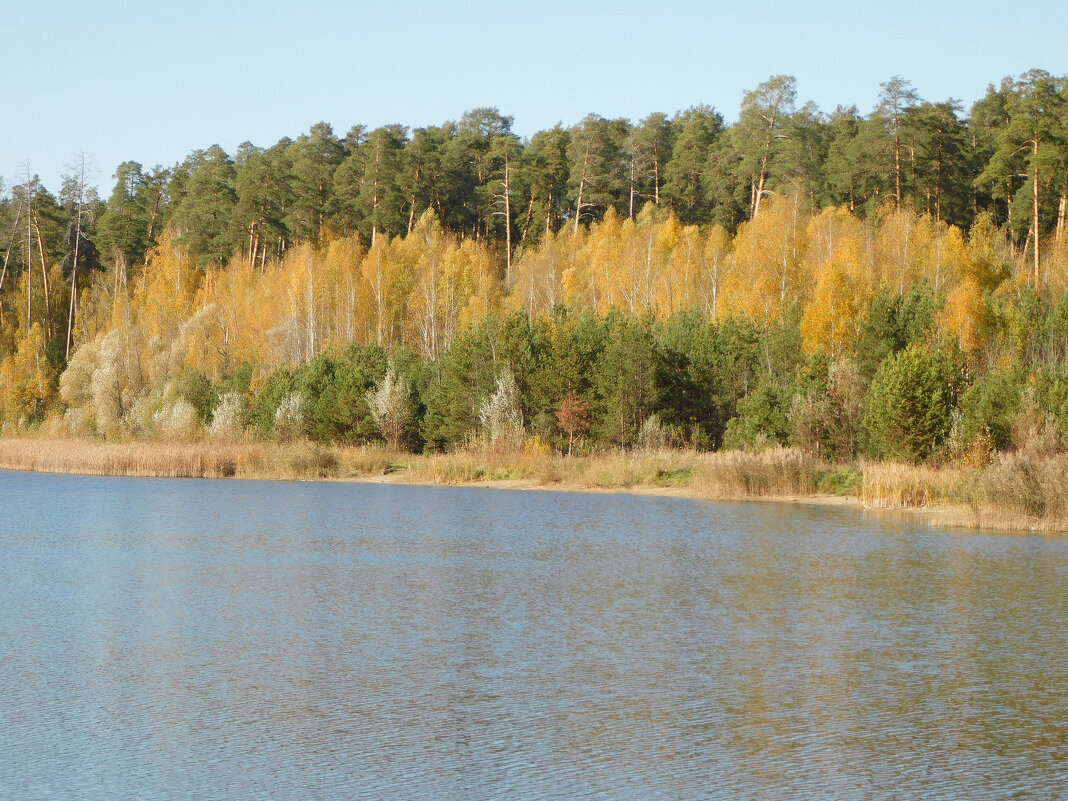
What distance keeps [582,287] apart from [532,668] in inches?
2292


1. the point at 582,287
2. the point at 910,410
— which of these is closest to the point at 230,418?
the point at 582,287

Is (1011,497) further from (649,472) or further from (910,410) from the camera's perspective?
(649,472)

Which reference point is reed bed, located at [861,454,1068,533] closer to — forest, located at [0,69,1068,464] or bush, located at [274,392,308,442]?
forest, located at [0,69,1068,464]

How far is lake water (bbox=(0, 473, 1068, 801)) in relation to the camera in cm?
989

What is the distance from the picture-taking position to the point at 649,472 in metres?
42.8

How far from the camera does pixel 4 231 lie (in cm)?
9419

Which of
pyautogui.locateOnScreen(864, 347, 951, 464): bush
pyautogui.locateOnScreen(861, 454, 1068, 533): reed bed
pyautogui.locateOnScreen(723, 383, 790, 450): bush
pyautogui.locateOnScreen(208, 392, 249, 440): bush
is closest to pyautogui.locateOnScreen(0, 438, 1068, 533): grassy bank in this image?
pyautogui.locateOnScreen(861, 454, 1068, 533): reed bed

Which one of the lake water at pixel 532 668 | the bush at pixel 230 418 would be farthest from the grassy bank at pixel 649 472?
the lake water at pixel 532 668

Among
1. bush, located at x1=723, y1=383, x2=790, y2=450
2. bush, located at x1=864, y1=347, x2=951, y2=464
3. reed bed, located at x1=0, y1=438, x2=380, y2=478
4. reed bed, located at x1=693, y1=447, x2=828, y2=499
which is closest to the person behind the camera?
bush, located at x1=864, y1=347, x2=951, y2=464

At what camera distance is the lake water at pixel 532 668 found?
32.4 feet

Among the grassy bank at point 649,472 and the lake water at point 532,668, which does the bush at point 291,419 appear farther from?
the lake water at point 532,668

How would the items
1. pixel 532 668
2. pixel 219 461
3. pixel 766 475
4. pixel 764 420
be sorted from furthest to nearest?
pixel 219 461, pixel 764 420, pixel 766 475, pixel 532 668

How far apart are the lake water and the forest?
16.0m

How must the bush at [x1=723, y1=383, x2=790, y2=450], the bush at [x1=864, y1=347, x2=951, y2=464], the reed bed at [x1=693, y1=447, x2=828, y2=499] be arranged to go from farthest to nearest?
the bush at [x1=723, y1=383, x2=790, y2=450] < the reed bed at [x1=693, y1=447, x2=828, y2=499] < the bush at [x1=864, y1=347, x2=951, y2=464]
